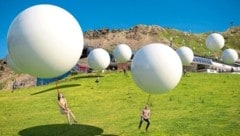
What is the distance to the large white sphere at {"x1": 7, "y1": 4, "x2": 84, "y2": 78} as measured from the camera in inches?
640

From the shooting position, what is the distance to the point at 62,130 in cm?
2641

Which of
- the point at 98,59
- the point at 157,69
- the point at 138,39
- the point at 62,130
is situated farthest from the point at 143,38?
the point at 157,69

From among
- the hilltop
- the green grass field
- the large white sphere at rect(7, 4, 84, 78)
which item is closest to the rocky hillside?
the hilltop

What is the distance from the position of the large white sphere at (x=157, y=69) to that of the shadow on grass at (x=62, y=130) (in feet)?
19.4

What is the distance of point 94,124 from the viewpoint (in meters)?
29.0

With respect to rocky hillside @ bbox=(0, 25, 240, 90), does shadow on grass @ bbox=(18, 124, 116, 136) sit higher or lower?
lower

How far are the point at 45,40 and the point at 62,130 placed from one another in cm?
1137

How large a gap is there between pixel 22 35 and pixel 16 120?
18173 millimetres

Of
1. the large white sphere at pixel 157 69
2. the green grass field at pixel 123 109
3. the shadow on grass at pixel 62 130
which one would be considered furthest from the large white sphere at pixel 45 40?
the shadow on grass at pixel 62 130

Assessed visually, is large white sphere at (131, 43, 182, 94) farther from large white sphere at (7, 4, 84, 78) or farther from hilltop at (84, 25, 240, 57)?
hilltop at (84, 25, 240, 57)

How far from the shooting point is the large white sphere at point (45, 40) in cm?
1627

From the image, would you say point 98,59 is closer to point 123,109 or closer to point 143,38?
point 123,109

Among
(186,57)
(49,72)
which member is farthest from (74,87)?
(49,72)

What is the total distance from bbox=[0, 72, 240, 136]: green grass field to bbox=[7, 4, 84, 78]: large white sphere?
346 inches
